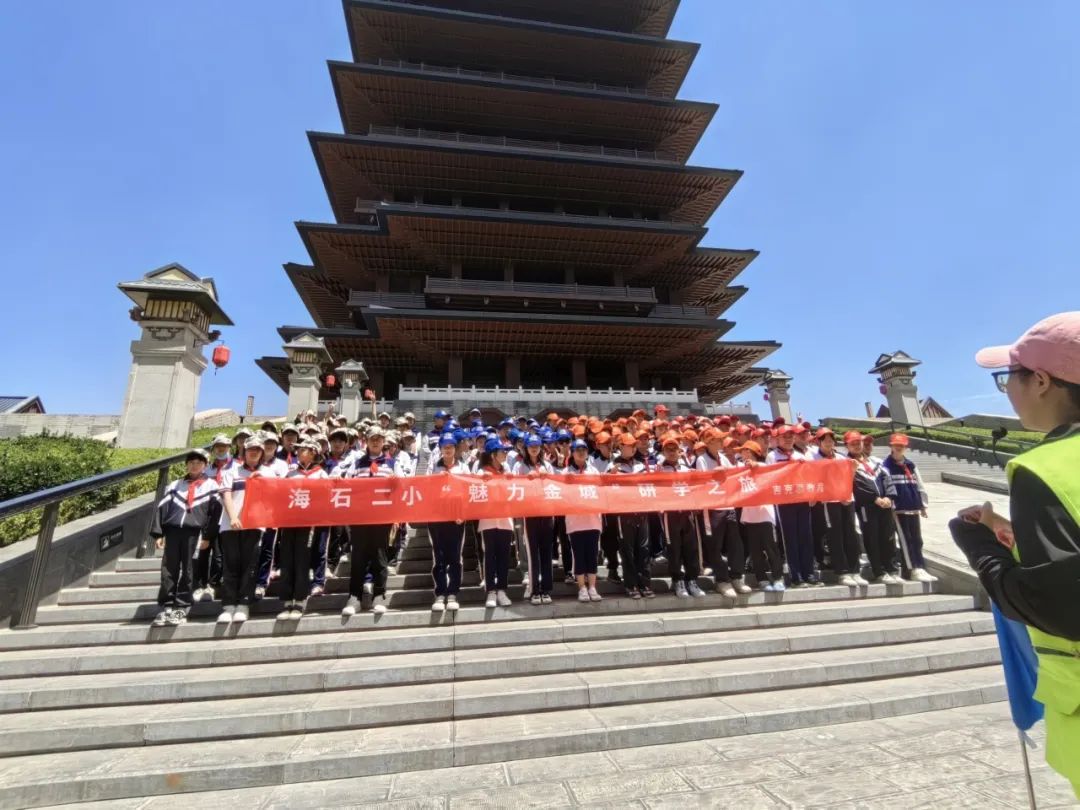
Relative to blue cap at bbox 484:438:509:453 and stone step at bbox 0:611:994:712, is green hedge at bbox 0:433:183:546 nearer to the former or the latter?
stone step at bbox 0:611:994:712

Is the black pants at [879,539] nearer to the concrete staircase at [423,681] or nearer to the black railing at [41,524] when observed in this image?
the concrete staircase at [423,681]

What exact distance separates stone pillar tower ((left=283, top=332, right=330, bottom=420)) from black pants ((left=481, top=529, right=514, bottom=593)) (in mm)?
13659

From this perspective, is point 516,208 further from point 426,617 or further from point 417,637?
point 417,637

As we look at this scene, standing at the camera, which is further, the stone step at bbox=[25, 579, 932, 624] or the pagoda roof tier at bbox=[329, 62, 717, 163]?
the pagoda roof tier at bbox=[329, 62, 717, 163]

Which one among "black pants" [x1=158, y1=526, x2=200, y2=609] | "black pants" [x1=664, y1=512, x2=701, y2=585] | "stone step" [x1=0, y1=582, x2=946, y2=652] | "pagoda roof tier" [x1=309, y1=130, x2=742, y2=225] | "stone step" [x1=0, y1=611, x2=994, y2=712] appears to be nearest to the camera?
"stone step" [x1=0, y1=611, x2=994, y2=712]

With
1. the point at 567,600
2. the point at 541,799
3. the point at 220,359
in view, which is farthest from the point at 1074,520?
the point at 220,359

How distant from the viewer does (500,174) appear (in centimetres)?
2606

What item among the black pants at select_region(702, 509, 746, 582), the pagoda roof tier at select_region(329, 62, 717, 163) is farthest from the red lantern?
the pagoda roof tier at select_region(329, 62, 717, 163)

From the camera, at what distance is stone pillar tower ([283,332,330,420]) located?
17062 mm

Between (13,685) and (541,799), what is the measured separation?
4.60 metres

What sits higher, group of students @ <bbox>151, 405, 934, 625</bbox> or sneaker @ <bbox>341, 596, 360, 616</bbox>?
group of students @ <bbox>151, 405, 934, 625</bbox>

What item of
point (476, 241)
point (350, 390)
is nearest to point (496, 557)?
point (350, 390)

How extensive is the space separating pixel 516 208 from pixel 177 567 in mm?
26721

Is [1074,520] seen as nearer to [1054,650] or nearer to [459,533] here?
[1054,650]
